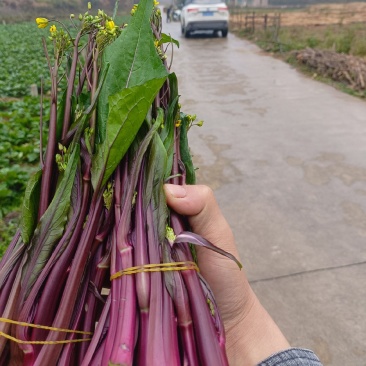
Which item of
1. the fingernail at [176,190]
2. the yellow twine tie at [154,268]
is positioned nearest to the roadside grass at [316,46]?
the fingernail at [176,190]

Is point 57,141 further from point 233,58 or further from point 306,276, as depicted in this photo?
point 233,58

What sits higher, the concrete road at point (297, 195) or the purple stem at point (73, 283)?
the purple stem at point (73, 283)

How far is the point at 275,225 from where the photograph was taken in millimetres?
4285

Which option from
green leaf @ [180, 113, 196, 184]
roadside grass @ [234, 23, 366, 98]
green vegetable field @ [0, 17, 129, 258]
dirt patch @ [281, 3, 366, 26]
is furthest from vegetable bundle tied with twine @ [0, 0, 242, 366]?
dirt patch @ [281, 3, 366, 26]

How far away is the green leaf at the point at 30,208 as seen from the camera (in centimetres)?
127

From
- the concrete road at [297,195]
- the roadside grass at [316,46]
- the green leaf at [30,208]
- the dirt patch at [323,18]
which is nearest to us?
the green leaf at [30,208]

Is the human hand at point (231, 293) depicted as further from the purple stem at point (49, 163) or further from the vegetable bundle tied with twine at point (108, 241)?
the purple stem at point (49, 163)

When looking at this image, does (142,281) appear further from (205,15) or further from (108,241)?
(205,15)

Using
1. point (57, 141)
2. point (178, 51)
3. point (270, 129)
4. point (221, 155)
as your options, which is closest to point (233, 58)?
point (178, 51)

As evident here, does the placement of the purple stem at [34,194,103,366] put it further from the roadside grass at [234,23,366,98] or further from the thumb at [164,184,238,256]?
the roadside grass at [234,23,366,98]

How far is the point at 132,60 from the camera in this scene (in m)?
1.42

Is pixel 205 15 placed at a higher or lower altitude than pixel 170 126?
lower

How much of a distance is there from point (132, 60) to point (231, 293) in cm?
Result: 96

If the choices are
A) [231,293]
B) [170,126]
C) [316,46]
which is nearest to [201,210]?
[170,126]
